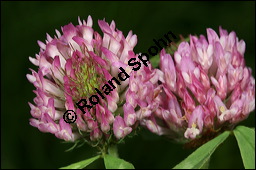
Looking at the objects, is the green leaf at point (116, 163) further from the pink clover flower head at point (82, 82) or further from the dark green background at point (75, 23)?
the dark green background at point (75, 23)

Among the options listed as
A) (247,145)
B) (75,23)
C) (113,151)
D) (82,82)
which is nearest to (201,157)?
(247,145)

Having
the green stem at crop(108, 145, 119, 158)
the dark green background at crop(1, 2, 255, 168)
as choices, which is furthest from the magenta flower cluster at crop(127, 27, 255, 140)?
the dark green background at crop(1, 2, 255, 168)

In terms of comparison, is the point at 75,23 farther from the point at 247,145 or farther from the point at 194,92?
the point at 247,145

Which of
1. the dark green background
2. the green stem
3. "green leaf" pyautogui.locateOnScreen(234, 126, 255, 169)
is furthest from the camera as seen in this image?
the dark green background

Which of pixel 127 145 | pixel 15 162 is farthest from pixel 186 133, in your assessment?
pixel 15 162

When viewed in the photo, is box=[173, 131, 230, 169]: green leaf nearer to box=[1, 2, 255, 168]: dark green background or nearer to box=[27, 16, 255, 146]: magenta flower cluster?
box=[27, 16, 255, 146]: magenta flower cluster

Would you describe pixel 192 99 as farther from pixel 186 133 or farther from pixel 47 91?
pixel 47 91

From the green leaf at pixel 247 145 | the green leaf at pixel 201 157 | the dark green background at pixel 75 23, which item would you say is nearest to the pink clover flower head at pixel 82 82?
the green leaf at pixel 201 157
